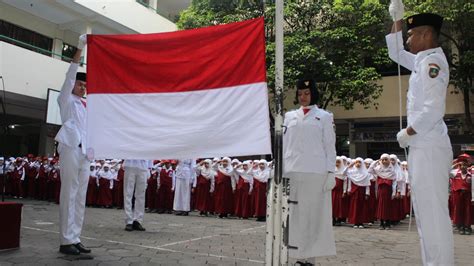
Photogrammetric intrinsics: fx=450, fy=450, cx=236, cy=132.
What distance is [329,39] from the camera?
742 inches

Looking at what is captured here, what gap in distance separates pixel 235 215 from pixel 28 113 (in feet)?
57.2

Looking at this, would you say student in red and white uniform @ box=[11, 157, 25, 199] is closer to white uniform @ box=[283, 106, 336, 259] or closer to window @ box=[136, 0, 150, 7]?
window @ box=[136, 0, 150, 7]

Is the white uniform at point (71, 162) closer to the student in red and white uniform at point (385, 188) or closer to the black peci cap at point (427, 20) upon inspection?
the black peci cap at point (427, 20)

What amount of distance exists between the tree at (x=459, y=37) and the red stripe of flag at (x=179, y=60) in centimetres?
1507

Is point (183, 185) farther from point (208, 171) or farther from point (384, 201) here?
point (384, 201)

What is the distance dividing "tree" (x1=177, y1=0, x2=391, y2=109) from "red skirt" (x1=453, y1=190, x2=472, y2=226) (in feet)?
27.1

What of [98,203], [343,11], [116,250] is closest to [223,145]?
[116,250]

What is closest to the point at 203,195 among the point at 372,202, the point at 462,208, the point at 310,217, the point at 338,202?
the point at 338,202

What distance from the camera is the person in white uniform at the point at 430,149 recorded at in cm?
328

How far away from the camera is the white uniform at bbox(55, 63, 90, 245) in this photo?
538cm

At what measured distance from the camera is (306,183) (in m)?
4.67

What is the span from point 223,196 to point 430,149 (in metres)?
10.7

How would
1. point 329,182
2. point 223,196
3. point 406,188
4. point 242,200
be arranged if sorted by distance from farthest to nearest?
point 223,196 → point 242,200 → point 406,188 → point 329,182

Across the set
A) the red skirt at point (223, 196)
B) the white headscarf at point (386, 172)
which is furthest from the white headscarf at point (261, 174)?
the white headscarf at point (386, 172)
